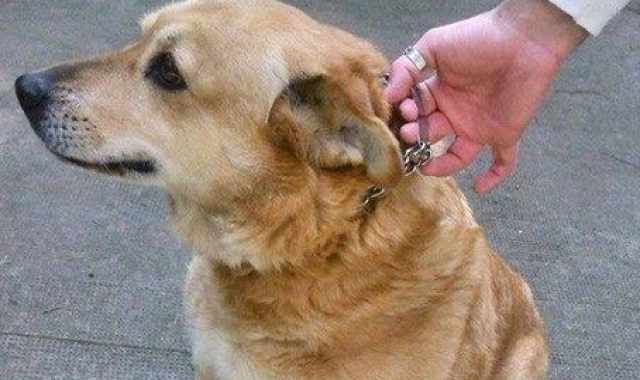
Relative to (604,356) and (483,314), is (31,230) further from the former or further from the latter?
(604,356)

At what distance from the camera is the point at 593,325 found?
13.3 ft

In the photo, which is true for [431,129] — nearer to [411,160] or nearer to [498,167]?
[411,160]

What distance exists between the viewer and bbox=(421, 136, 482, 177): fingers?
106 inches

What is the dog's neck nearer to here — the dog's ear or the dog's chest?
the dog's ear

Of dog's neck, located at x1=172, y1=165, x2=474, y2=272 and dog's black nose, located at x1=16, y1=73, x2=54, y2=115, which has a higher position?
dog's black nose, located at x1=16, y1=73, x2=54, y2=115

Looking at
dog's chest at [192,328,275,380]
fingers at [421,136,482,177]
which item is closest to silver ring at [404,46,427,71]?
fingers at [421,136,482,177]

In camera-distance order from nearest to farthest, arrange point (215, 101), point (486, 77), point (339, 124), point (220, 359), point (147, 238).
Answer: point (339, 124)
point (215, 101)
point (486, 77)
point (220, 359)
point (147, 238)

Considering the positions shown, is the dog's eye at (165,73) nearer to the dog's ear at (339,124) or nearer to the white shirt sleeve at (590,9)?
the dog's ear at (339,124)

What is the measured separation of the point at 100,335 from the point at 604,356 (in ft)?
7.19

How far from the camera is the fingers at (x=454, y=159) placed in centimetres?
268

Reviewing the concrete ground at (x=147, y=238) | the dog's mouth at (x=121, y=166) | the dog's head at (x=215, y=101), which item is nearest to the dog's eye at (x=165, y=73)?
the dog's head at (x=215, y=101)

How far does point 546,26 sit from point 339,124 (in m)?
0.66

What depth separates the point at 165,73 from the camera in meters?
2.52

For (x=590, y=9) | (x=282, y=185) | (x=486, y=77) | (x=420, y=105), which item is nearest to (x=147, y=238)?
(x=282, y=185)
